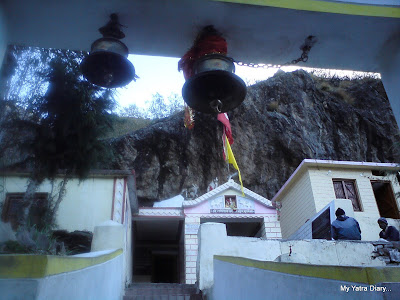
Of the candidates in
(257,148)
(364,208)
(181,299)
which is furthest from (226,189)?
(181,299)

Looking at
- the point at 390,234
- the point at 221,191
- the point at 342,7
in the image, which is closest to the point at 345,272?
the point at 342,7

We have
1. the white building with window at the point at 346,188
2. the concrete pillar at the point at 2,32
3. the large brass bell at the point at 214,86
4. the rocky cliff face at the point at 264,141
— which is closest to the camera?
the concrete pillar at the point at 2,32

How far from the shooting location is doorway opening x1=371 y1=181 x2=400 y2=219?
611 inches

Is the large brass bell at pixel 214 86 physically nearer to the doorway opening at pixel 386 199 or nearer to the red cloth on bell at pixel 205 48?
the red cloth on bell at pixel 205 48

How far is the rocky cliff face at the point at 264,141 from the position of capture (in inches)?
854

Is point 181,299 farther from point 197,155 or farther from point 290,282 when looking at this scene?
point 197,155

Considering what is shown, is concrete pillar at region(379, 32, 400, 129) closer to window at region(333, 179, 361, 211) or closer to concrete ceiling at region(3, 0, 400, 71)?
concrete ceiling at region(3, 0, 400, 71)

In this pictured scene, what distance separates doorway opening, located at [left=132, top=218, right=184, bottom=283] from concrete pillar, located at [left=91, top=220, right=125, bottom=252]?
10.3m

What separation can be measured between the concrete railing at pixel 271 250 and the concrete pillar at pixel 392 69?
4406 millimetres

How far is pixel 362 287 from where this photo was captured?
6.35ft

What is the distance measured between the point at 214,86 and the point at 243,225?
570 inches

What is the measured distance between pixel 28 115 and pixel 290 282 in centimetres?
608

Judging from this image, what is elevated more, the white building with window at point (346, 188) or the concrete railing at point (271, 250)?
the white building with window at point (346, 188)

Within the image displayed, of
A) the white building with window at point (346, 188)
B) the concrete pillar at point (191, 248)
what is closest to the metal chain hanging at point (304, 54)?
the white building with window at point (346, 188)
